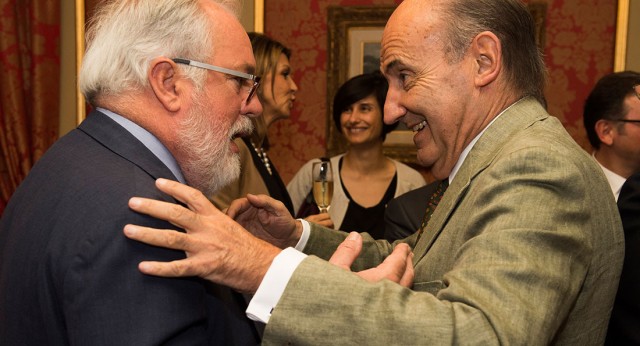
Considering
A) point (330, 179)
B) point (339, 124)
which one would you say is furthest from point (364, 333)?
point (339, 124)

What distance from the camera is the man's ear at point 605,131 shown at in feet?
10.9

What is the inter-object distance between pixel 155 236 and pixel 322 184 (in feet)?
6.06

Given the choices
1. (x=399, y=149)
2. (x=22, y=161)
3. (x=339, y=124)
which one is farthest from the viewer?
(x=399, y=149)

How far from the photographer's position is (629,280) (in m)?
1.66

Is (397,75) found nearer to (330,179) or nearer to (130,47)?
(130,47)

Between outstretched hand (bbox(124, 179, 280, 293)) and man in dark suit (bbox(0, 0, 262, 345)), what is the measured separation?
4 centimetres

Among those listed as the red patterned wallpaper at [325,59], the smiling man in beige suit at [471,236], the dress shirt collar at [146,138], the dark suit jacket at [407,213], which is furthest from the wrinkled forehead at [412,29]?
the red patterned wallpaper at [325,59]

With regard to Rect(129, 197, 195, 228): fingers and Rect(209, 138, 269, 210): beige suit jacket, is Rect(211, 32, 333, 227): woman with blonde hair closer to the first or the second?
Rect(209, 138, 269, 210): beige suit jacket

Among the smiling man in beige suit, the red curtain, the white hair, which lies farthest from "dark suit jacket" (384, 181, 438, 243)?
the red curtain

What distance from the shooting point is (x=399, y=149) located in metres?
4.77

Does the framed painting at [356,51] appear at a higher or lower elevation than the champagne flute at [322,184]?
higher

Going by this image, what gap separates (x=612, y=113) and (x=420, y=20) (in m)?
2.13

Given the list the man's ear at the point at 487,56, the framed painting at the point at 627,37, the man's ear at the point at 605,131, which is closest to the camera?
the man's ear at the point at 487,56

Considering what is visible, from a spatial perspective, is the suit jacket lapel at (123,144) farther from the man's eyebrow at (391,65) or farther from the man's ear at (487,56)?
the man's ear at (487,56)
